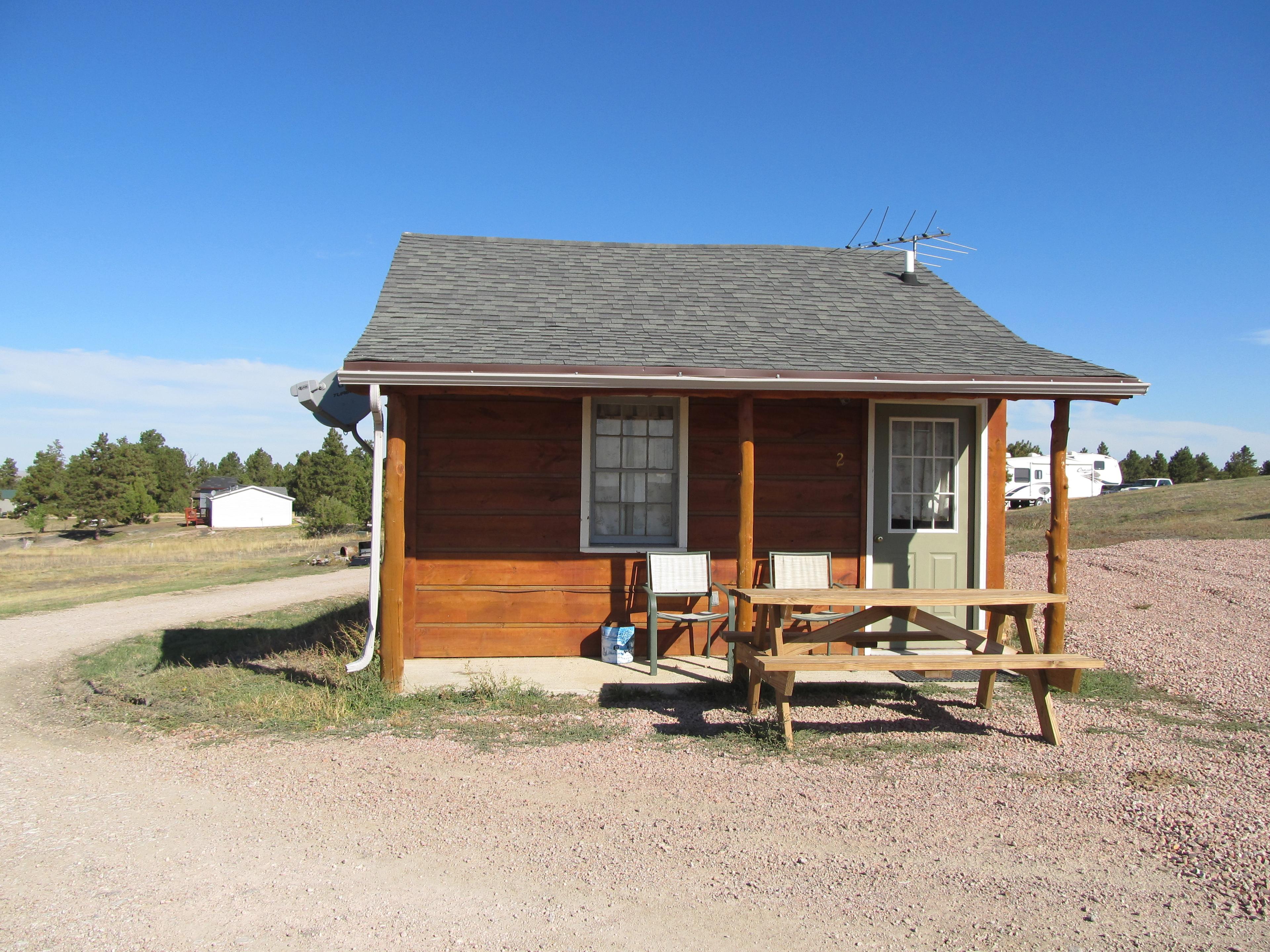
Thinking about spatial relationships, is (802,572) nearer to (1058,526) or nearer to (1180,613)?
(1058,526)

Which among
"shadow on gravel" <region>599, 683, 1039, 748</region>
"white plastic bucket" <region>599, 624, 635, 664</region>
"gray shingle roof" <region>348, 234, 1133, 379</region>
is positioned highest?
"gray shingle roof" <region>348, 234, 1133, 379</region>

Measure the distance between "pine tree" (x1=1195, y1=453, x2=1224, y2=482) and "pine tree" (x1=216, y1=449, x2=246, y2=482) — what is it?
85472 millimetres

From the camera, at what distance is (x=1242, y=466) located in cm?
5150

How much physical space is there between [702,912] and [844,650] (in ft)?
15.2

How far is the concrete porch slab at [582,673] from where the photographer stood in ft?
21.0

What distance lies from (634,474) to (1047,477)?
36179 millimetres

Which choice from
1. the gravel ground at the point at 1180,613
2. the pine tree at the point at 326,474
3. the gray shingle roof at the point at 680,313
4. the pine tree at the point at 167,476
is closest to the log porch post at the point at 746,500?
the gray shingle roof at the point at 680,313

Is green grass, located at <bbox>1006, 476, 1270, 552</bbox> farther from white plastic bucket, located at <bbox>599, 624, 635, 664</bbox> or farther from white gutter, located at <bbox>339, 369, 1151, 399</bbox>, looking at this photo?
white plastic bucket, located at <bbox>599, 624, 635, 664</bbox>

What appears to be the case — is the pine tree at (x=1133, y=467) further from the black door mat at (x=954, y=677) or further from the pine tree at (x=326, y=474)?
the black door mat at (x=954, y=677)

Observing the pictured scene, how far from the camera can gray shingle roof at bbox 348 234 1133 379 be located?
6.55 metres

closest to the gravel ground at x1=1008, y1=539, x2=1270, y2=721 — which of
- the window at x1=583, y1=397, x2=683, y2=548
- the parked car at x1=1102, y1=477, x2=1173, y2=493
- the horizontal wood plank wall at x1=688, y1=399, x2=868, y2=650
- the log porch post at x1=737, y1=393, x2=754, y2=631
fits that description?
the horizontal wood plank wall at x1=688, y1=399, x2=868, y2=650

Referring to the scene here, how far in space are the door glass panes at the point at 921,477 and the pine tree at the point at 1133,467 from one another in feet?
212

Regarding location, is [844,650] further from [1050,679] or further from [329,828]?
A: [329,828]

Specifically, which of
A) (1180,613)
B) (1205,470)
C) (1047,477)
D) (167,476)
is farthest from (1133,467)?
(167,476)
